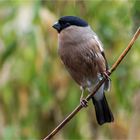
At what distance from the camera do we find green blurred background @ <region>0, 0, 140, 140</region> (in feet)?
13.4

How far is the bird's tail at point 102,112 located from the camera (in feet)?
11.8

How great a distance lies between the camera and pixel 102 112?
3.64 meters

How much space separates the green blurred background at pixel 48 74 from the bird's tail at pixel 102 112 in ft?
0.55

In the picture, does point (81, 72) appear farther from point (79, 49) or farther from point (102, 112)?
point (102, 112)

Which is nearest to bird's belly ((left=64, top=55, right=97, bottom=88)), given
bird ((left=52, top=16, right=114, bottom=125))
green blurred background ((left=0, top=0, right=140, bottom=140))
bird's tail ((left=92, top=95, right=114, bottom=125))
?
bird ((left=52, top=16, right=114, bottom=125))

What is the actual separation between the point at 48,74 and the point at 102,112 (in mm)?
716

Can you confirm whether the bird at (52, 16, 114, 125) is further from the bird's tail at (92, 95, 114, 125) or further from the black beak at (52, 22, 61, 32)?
the bird's tail at (92, 95, 114, 125)

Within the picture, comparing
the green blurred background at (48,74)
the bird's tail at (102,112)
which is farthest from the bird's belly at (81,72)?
the green blurred background at (48,74)

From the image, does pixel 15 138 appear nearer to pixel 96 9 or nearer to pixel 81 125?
pixel 81 125

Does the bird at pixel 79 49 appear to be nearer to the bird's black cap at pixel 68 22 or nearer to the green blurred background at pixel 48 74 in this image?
the bird's black cap at pixel 68 22

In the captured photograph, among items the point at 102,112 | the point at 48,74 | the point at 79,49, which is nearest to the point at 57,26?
the point at 79,49

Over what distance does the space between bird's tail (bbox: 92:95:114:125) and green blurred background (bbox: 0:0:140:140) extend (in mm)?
168

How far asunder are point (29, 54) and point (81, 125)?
66cm

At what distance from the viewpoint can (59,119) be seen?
170 inches
